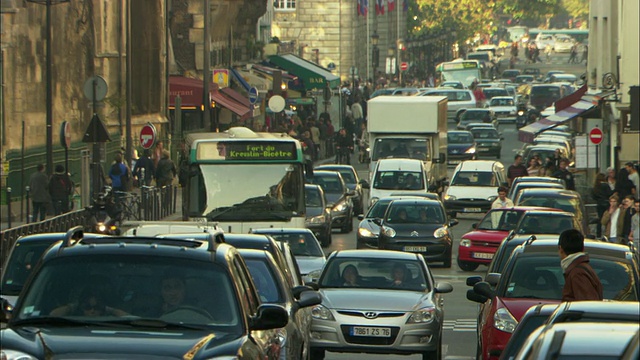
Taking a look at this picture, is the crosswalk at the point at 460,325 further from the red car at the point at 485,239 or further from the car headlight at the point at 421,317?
the red car at the point at 485,239

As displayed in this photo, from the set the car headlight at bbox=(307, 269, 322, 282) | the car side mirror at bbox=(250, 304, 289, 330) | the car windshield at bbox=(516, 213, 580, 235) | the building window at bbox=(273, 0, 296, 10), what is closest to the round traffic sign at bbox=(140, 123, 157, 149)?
the car windshield at bbox=(516, 213, 580, 235)

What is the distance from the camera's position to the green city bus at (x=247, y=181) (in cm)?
2631

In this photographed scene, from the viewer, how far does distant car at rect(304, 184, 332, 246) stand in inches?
1374

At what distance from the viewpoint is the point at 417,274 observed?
18.4 m

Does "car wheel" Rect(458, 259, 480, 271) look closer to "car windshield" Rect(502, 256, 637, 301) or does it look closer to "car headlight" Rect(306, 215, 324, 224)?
"car headlight" Rect(306, 215, 324, 224)

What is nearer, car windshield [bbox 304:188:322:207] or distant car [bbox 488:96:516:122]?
car windshield [bbox 304:188:322:207]

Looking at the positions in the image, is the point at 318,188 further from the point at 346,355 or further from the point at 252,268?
the point at 252,268

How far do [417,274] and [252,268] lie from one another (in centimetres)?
492

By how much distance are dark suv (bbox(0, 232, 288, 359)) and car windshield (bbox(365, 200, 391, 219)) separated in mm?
24536

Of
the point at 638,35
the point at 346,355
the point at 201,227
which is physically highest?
Result: the point at 638,35

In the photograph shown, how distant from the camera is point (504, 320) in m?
14.6

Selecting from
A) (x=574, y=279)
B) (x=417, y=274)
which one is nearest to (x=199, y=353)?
(x=574, y=279)

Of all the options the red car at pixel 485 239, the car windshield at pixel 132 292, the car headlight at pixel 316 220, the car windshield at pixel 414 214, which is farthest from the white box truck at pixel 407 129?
the car windshield at pixel 132 292

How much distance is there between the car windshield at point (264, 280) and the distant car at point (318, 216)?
20587 millimetres
